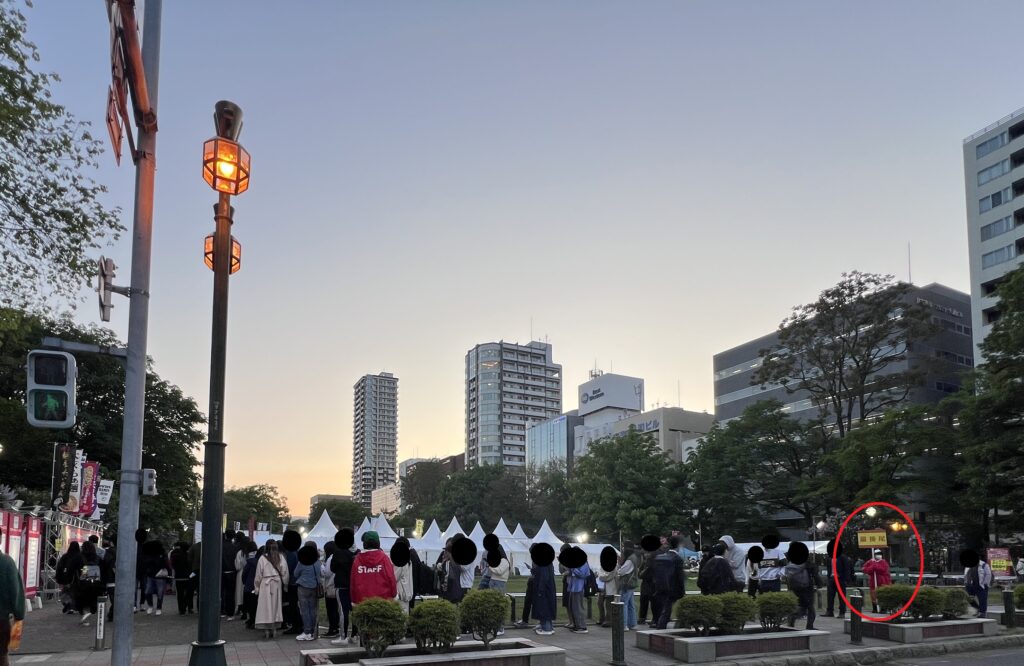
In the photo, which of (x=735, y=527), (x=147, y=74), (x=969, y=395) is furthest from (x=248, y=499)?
(x=147, y=74)

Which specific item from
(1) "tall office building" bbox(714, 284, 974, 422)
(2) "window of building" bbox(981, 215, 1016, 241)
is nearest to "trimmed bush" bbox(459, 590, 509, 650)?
(1) "tall office building" bbox(714, 284, 974, 422)

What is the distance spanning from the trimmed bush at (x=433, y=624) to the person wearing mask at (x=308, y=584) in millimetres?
3950

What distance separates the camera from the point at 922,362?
173 feet

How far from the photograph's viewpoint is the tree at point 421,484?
399 ft

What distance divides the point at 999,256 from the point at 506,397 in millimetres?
117816

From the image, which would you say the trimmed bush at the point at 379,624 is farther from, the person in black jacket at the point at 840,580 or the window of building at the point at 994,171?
the window of building at the point at 994,171

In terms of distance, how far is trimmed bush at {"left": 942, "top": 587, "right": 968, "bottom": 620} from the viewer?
15750 mm

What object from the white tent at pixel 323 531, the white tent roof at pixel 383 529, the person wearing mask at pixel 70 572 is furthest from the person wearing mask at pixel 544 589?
the white tent at pixel 323 531

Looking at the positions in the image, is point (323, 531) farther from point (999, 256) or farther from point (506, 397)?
point (506, 397)

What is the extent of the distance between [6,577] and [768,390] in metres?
83.0

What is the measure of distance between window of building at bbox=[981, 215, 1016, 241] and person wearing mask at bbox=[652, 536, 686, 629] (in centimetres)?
6090

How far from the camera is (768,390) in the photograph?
84.5 m

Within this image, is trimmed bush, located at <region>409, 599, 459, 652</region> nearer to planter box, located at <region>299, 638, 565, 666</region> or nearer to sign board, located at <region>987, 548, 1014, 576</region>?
planter box, located at <region>299, 638, 565, 666</region>

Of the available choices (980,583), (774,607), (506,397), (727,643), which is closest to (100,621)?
(727,643)
